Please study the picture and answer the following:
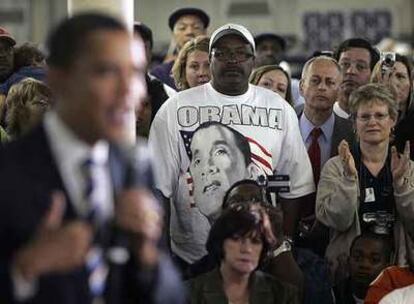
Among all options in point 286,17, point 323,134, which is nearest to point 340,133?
point 323,134

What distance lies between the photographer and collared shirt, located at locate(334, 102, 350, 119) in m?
7.63

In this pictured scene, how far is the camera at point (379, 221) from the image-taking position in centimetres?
668

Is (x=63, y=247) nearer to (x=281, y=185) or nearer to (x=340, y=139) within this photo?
(x=281, y=185)

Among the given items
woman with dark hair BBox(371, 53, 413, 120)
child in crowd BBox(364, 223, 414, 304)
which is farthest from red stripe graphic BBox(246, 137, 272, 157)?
woman with dark hair BBox(371, 53, 413, 120)

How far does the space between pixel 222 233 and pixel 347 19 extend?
19877 millimetres

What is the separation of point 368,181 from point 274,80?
4.32 ft

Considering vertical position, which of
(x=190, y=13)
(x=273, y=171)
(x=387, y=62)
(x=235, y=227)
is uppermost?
(x=190, y=13)

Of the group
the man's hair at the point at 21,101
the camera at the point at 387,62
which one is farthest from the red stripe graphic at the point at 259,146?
the camera at the point at 387,62

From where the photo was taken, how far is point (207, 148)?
20.5 feet

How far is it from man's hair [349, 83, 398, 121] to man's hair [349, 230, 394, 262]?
59 centimetres

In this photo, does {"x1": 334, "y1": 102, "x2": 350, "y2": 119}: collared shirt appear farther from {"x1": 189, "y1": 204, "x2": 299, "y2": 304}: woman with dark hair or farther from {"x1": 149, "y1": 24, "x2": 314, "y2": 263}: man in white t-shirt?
{"x1": 189, "y1": 204, "x2": 299, "y2": 304}: woman with dark hair

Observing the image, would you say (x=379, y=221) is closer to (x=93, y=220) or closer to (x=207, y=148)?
(x=207, y=148)

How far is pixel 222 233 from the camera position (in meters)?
5.75

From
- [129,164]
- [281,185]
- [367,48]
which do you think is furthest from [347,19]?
[129,164]
